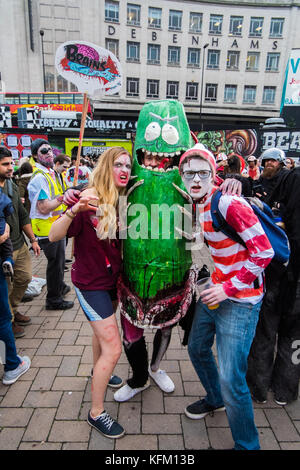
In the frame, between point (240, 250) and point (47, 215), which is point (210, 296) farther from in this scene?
point (47, 215)

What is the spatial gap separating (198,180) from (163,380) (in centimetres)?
173

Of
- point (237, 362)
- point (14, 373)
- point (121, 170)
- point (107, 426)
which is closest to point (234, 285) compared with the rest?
point (237, 362)

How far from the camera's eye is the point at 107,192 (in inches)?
76.2

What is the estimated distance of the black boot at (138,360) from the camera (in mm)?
2242

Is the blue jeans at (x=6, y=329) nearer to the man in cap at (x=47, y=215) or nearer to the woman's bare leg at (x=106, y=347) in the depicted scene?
the woman's bare leg at (x=106, y=347)

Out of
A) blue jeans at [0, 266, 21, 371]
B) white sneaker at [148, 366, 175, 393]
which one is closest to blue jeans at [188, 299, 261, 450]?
white sneaker at [148, 366, 175, 393]

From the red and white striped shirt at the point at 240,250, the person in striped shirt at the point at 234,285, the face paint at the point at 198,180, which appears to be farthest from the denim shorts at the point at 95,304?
the face paint at the point at 198,180

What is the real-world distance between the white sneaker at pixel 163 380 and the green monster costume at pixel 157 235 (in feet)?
2.33

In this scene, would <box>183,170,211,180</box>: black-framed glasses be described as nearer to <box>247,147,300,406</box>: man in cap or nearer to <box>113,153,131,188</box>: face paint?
<box>113,153,131,188</box>: face paint

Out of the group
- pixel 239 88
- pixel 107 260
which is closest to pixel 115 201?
pixel 107 260

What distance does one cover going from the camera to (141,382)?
2.39m
